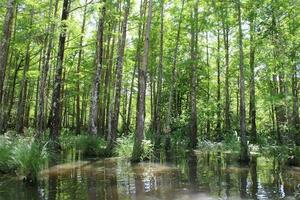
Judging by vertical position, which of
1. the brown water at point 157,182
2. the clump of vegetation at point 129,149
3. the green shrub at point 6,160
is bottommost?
the brown water at point 157,182

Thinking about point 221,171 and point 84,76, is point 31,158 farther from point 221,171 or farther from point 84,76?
point 84,76

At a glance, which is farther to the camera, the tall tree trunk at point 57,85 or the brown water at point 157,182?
the tall tree trunk at point 57,85

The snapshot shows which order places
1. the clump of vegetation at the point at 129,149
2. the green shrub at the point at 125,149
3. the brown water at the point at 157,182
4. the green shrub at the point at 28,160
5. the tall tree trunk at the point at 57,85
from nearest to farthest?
the brown water at the point at 157,182 → the green shrub at the point at 28,160 → the clump of vegetation at the point at 129,149 → the green shrub at the point at 125,149 → the tall tree trunk at the point at 57,85

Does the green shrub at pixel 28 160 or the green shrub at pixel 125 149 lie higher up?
the green shrub at pixel 125 149

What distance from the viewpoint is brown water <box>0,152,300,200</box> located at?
8.51 metres

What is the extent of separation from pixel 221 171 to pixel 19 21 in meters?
16.9

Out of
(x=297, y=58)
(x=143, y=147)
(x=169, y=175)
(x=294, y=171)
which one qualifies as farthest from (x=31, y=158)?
(x=297, y=58)

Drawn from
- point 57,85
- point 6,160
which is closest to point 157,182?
point 6,160

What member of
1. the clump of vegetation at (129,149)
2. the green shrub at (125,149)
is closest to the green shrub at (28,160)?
the clump of vegetation at (129,149)

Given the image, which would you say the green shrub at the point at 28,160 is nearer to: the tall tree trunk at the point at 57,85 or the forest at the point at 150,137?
the forest at the point at 150,137

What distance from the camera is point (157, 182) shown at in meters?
→ 10.3

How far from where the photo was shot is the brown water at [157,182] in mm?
8508

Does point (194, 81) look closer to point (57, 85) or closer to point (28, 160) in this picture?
point (57, 85)

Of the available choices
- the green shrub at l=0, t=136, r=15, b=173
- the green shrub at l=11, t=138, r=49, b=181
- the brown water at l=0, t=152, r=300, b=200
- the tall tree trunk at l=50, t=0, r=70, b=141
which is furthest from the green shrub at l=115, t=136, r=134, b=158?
the green shrub at l=11, t=138, r=49, b=181
